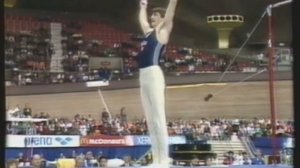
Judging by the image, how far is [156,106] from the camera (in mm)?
6602

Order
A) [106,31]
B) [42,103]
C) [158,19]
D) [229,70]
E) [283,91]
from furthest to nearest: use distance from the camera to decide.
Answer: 1. [106,31]
2. [229,70]
3. [42,103]
4. [283,91]
5. [158,19]

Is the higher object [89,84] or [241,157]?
[89,84]

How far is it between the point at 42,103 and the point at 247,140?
266 inches

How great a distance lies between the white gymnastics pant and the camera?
6.47m

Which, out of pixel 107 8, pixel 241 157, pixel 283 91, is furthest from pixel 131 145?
pixel 107 8

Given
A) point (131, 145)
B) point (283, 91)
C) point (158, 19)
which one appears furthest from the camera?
point (283, 91)

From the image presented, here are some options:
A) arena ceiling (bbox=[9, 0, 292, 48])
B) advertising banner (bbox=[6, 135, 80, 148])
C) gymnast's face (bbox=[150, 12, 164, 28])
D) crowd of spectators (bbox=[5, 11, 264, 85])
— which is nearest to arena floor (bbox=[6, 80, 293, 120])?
crowd of spectators (bbox=[5, 11, 264, 85])

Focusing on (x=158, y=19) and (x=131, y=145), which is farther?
(x=131, y=145)

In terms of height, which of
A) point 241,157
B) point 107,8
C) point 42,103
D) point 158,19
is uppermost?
point 107,8

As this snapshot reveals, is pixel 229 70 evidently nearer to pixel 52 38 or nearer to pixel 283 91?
pixel 283 91

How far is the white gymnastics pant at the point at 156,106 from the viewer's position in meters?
6.47

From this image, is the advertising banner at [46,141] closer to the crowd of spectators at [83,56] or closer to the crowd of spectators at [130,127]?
the crowd of spectators at [130,127]

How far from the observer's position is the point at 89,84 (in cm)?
1927

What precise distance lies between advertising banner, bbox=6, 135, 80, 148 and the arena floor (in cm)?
474
